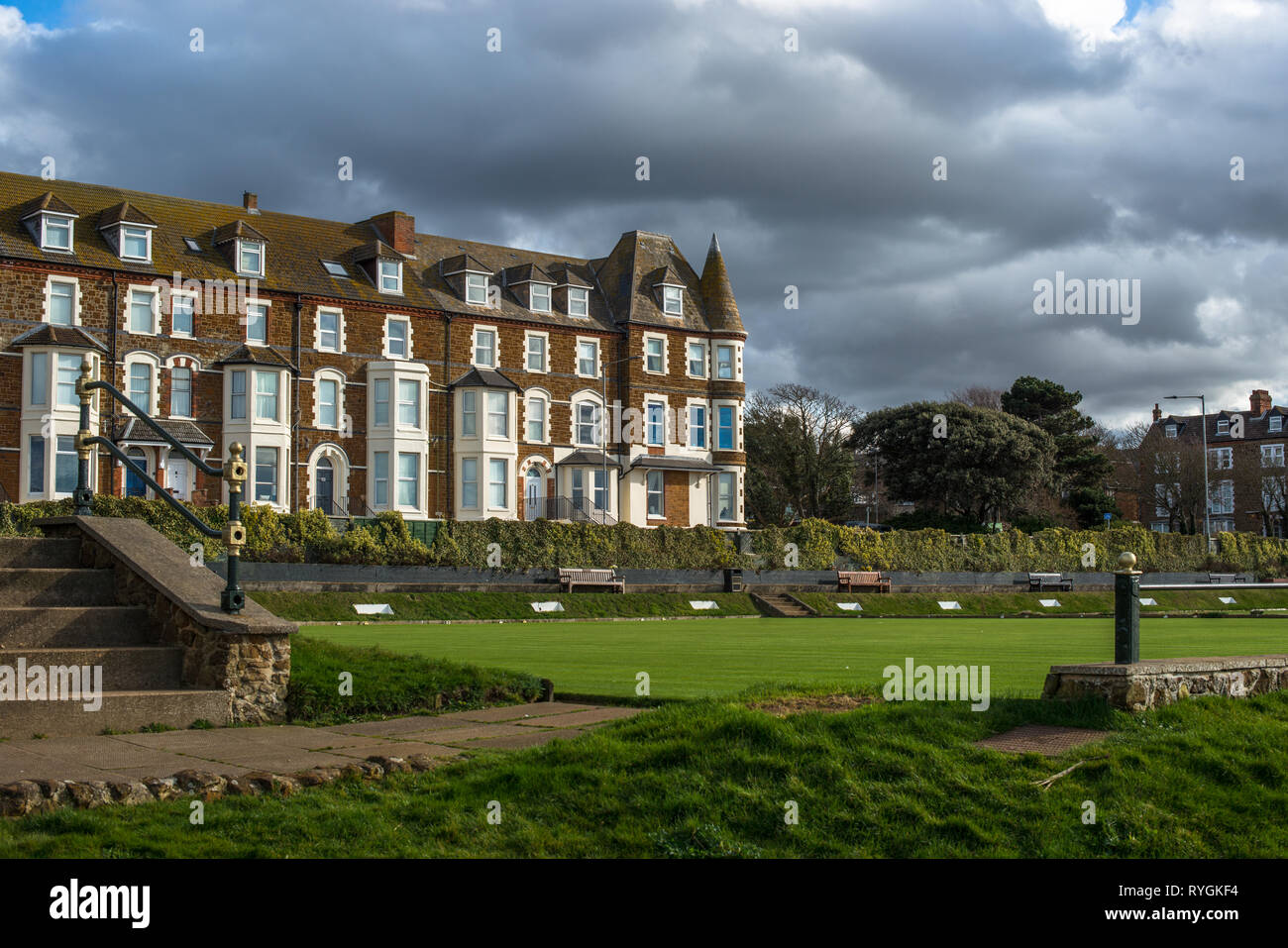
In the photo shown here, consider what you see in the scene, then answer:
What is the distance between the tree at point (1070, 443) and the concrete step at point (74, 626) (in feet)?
256

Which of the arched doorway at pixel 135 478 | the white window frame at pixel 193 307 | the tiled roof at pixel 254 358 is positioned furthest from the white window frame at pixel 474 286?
the arched doorway at pixel 135 478

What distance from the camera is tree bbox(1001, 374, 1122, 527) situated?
8400 centimetres

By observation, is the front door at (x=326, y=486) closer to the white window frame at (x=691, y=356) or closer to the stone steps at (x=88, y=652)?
the white window frame at (x=691, y=356)

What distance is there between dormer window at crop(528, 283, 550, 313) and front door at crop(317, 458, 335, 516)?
12.8m

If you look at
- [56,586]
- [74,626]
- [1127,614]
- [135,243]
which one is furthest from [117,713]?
[135,243]

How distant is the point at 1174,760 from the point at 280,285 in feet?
156

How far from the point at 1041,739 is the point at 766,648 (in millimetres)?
13537

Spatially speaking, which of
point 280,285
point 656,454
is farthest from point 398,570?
point 656,454

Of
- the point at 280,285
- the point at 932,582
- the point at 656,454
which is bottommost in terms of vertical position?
the point at 932,582

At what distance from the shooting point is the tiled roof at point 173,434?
152 ft
